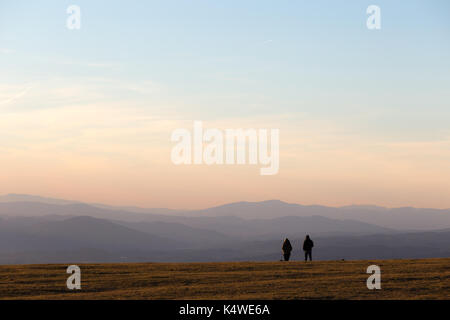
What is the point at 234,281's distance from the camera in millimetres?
36219

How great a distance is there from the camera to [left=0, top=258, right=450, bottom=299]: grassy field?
30.4m

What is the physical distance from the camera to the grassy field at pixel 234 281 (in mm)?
30406
